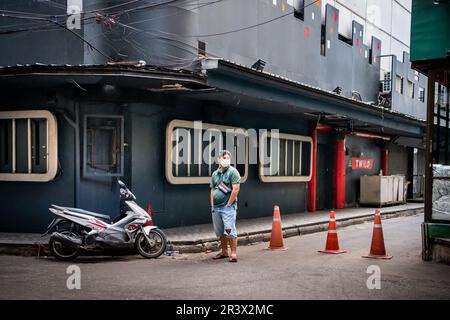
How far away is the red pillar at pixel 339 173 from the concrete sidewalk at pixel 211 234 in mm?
2531

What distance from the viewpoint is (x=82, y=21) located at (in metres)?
12.0

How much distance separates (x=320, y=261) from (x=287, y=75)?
900 cm

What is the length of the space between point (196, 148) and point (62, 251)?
5126mm

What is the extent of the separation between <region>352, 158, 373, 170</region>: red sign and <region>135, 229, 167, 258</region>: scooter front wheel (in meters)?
13.8

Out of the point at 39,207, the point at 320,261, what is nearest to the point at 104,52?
the point at 39,207

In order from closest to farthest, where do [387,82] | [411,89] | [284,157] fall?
[284,157], [387,82], [411,89]

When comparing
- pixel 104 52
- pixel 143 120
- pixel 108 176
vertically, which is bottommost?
pixel 108 176

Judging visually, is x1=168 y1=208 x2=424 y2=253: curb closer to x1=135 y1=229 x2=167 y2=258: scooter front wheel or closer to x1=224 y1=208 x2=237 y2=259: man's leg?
x1=135 y1=229 x2=167 y2=258: scooter front wheel

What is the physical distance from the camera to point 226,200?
9.90 meters

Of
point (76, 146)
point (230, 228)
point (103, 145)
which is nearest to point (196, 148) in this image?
point (103, 145)
